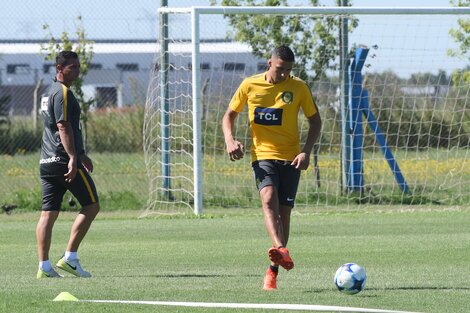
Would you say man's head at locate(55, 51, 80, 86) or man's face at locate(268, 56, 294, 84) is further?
man's head at locate(55, 51, 80, 86)

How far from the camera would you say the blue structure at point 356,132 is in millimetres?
19953

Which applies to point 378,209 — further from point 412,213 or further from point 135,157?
point 135,157

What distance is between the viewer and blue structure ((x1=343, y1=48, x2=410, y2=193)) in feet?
65.5

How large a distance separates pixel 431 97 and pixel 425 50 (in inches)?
36.4

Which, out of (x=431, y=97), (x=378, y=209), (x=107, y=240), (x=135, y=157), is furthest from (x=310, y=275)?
(x=135, y=157)

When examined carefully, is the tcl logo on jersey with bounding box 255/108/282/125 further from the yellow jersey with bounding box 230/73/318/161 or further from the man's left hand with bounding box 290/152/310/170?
the man's left hand with bounding box 290/152/310/170

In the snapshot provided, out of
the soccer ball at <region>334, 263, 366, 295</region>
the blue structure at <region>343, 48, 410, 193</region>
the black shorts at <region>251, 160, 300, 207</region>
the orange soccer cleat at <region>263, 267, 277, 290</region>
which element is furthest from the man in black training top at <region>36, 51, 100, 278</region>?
the blue structure at <region>343, 48, 410, 193</region>

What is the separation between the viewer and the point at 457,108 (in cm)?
2052

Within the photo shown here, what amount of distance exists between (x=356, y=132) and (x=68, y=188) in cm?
999

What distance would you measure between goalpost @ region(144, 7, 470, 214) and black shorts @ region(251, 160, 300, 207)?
28.4ft

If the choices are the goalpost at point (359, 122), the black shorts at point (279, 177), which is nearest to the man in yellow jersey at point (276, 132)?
the black shorts at point (279, 177)

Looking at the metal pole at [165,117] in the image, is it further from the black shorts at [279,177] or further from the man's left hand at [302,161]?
the man's left hand at [302,161]

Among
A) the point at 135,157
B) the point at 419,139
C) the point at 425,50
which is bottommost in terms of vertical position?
the point at 135,157

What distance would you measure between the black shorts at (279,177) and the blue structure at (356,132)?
32.3 feet
